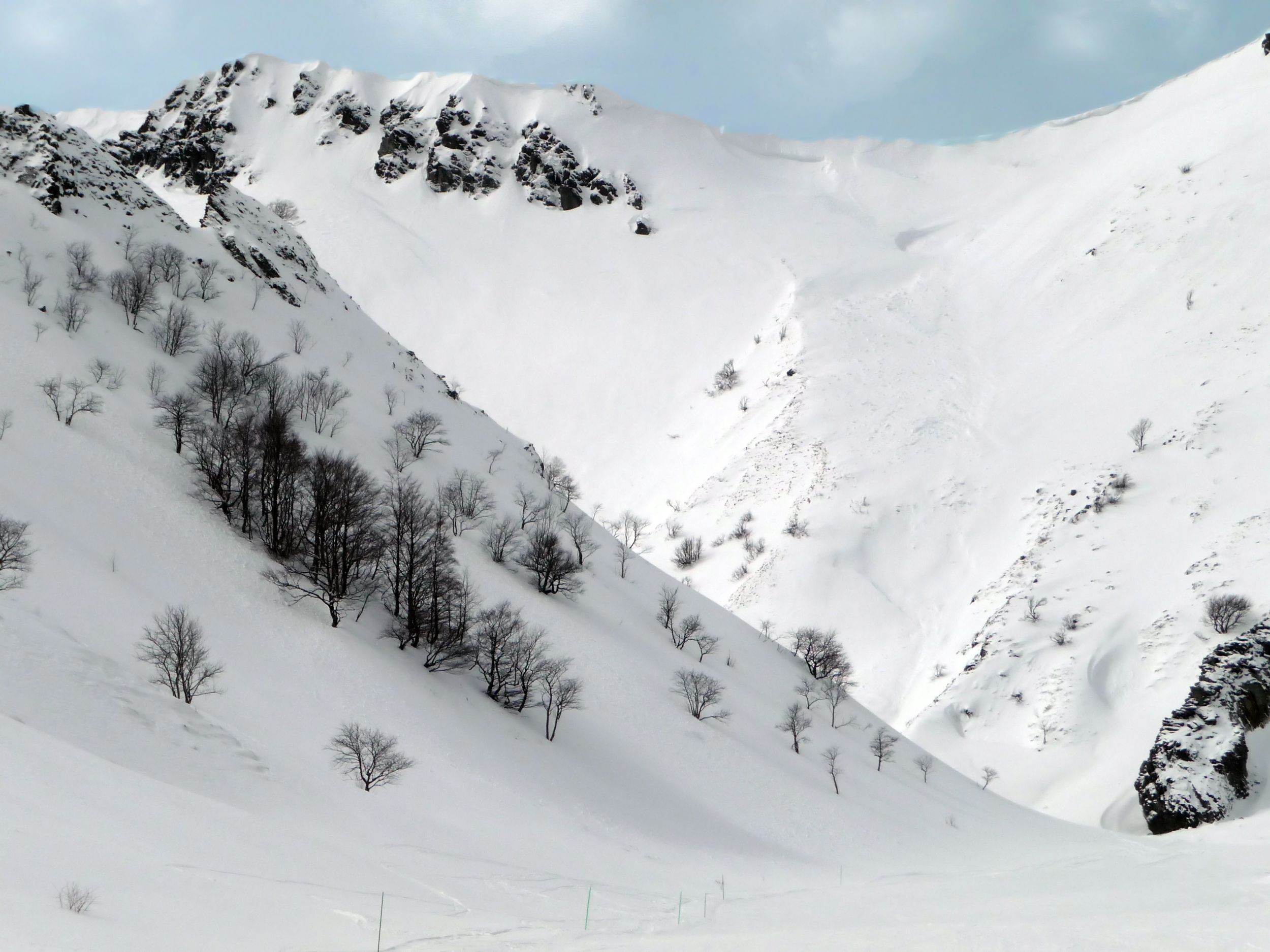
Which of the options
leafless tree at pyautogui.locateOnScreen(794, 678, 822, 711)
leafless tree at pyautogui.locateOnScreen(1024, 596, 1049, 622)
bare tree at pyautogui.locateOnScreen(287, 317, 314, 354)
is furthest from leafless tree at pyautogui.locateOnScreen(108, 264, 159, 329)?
leafless tree at pyautogui.locateOnScreen(1024, 596, 1049, 622)

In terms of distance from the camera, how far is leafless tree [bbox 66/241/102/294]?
36.5 meters

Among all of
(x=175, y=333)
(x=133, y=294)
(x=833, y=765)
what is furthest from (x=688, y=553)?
(x=133, y=294)

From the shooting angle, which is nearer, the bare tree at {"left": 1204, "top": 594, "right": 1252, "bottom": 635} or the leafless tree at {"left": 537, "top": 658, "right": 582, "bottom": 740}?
the leafless tree at {"left": 537, "top": 658, "right": 582, "bottom": 740}

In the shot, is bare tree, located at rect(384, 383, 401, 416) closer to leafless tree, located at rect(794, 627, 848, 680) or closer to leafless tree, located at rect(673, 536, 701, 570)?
leafless tree, located at rect(794, 627, 848, 680)

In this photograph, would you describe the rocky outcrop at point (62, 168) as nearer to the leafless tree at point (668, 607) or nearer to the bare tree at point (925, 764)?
the leafless tree at point (668, 607)

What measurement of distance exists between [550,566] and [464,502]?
17.7 ft

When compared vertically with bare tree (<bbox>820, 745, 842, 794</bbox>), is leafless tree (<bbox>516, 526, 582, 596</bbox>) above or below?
→ above

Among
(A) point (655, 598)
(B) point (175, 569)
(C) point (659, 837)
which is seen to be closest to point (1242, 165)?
(A) point (655, 598)

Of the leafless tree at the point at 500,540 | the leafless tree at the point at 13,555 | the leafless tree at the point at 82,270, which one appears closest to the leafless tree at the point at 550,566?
the leafless tree at the point at 500,540

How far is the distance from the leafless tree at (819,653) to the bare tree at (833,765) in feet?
26.5

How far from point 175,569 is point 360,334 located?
2927 cm

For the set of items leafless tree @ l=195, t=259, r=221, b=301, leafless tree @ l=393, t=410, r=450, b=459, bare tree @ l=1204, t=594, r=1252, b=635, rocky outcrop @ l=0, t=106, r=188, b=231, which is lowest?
bare tree @ l=1204, t=594, r=1252, b=635

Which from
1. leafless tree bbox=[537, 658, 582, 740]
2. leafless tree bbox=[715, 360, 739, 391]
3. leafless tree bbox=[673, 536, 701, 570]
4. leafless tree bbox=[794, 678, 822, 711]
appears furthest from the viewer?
leafless tree bbox=[715, 360, 739, 391]

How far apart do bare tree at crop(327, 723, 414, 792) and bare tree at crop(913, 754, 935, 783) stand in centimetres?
2457
